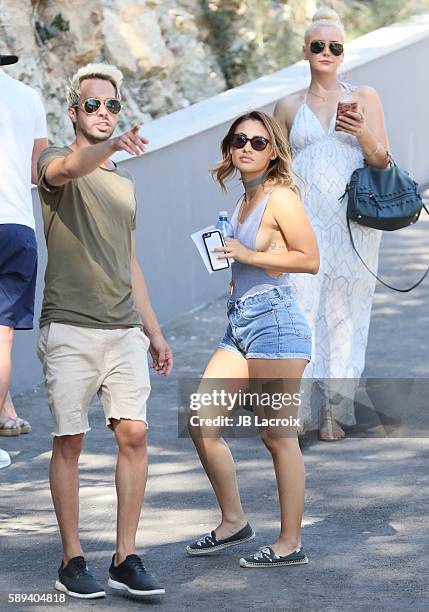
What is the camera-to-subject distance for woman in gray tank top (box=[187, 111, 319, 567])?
5.73m

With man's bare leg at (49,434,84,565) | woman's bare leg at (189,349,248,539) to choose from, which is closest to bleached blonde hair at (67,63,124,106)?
woman's bare leg at (189,349,248,539)

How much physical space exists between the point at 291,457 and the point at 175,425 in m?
2.32

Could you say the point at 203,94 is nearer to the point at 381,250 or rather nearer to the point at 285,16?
the point at 285,16

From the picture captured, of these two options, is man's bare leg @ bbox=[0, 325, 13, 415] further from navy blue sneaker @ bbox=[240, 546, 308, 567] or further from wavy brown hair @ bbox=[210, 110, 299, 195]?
navy blue sneaker @ bbox=[240, 546, 308, 567]

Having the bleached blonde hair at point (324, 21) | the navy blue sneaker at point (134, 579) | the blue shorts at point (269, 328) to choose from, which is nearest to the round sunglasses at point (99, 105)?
the blue shorts at point (269, 328)

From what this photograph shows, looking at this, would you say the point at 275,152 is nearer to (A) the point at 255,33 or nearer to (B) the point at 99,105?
(B) the point at 99,105

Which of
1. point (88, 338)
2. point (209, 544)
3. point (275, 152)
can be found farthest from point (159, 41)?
point (88, 338)

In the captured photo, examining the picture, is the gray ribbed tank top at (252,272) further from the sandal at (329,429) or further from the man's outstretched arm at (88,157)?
the sandal at (329,429)

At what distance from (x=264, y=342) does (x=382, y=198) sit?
175 cm

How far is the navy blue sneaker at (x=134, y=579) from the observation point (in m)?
5.36

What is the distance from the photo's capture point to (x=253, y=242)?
589 cm

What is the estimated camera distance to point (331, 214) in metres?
7.47

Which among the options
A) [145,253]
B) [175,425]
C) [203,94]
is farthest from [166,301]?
[203,94]

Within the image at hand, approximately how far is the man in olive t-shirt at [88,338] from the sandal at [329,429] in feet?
7.22
